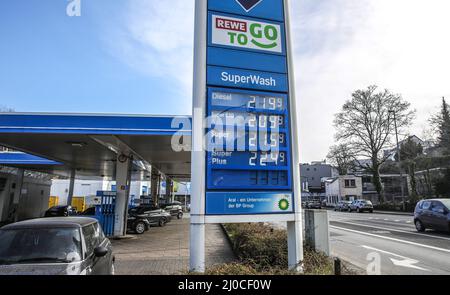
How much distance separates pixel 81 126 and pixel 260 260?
8.72 m

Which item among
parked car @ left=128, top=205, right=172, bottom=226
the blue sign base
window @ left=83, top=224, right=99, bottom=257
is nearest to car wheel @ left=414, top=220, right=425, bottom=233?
the blue sign base

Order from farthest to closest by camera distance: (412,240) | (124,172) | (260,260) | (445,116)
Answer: (445,116)
(124,172)
(412,240)
(260,260)

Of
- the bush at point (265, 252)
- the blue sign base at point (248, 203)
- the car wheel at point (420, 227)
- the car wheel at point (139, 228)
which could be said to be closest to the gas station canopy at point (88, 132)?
the car wheel at point (139, 228)

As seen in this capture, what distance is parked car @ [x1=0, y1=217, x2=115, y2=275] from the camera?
4656 millimetres

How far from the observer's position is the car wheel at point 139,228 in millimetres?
18125

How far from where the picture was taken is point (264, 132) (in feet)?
19.0

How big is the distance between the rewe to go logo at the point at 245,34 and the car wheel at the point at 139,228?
1453cm

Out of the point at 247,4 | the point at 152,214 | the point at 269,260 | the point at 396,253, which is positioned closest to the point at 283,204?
the point at 269,260

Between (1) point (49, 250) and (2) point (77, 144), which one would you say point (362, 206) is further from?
(1) point (49, 250)

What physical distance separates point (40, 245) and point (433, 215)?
16728mm
